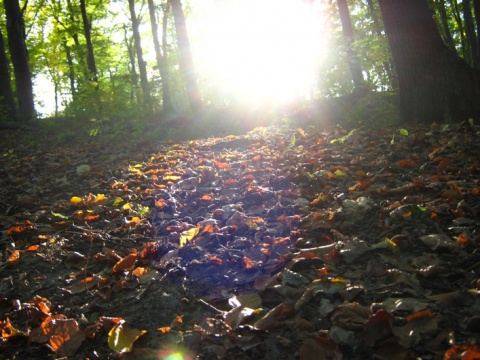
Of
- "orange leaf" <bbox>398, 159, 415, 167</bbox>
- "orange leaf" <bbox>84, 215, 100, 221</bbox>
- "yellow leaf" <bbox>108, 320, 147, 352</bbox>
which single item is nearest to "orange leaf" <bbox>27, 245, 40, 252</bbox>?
"orange leaf" <bbox>84, 215, 100, 221</bbox>

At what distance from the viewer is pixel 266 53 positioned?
1342 cm

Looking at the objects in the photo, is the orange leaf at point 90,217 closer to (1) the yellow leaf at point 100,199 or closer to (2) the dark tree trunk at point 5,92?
(1) the yellow leaf at point 100,199

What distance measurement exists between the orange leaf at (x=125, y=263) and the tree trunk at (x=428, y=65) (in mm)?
4602

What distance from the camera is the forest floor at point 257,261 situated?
1.61 metres

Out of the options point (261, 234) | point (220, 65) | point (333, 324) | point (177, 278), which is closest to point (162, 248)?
point (177, 278)

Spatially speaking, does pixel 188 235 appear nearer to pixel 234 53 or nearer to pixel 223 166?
pixel 223 166

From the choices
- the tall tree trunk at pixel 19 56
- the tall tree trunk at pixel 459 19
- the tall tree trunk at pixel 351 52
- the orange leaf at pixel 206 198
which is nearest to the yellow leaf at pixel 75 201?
the orange leaf at pixel 206 198

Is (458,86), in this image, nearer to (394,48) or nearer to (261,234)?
(394,48)

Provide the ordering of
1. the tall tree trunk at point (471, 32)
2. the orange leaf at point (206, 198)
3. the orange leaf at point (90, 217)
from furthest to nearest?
the tall tree trunk at point (471, 32)
the orange leaf at point (206, 198)
the orange leaf at point (90, 217)

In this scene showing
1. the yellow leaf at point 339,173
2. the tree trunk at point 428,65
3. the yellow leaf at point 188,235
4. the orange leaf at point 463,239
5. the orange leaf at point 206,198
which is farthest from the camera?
the tree trunk at point 428,65

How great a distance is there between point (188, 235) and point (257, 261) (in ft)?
2.11

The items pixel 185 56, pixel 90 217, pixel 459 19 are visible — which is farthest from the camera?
A: pixel 459 19

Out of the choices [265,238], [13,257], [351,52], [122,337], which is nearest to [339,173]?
[265,238]

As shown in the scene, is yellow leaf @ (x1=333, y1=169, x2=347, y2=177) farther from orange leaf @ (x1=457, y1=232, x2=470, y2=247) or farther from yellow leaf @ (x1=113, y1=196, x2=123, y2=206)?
yellow leaf @ (x1=113, y1=196, x2=123, y2=206)
